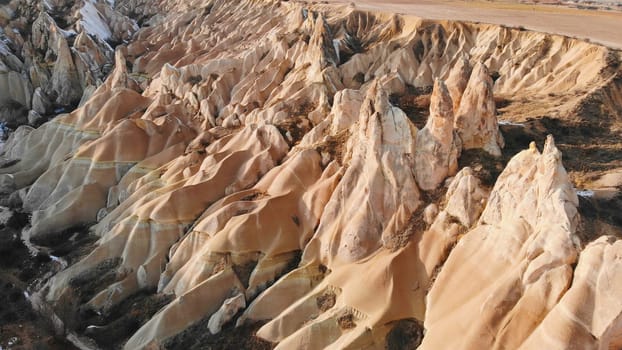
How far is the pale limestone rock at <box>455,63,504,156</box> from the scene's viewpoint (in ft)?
71.8

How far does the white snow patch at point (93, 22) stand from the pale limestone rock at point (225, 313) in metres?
54.0

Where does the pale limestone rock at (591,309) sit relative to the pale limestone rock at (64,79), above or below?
above

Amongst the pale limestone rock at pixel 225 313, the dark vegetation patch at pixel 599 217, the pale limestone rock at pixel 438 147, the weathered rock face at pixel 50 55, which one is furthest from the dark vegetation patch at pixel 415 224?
the weathered rock face at pixel 50 55

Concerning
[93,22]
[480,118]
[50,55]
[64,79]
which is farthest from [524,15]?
[93,22]

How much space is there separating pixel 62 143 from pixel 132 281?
58.0ft

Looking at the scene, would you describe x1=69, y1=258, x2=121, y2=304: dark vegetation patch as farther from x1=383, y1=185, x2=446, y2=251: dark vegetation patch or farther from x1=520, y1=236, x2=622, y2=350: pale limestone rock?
x1=520, y1=236, x2=622, y2=350: pale limestone rock

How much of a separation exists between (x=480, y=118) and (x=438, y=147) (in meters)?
2.41

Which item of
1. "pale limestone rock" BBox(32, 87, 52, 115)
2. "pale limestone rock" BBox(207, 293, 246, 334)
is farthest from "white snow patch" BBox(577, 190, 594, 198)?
"pale limestone rock" BBox(32, 87, 52, 115)

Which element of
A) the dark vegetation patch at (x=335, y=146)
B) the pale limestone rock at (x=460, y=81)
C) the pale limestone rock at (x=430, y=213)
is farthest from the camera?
the dark vegetation patch at (x=335, y=146)

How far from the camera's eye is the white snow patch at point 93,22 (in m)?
68.2

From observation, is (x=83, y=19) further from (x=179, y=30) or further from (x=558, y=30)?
(x=558, y=30)

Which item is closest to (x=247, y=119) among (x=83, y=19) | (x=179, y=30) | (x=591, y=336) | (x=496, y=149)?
(x=496, y=149)

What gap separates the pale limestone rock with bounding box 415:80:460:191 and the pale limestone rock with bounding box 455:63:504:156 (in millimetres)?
1061

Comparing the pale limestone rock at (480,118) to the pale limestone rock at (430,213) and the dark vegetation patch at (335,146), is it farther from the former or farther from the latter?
the dark vegetation patch at (335,146)
